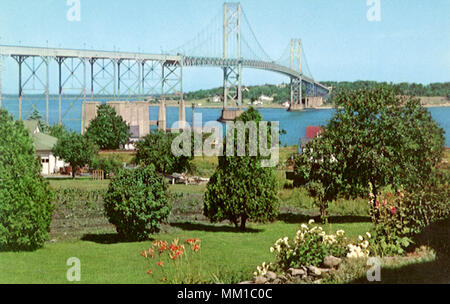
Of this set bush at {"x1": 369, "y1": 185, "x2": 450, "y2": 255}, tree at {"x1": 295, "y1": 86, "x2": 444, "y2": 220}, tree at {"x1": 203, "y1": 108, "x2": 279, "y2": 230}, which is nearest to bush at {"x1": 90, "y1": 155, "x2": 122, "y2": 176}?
tree at {"x1": 295, "y1": 86, "x2": 444, "y2": 220}

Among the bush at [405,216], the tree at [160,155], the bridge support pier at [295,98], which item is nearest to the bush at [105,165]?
the tree at [160,155]

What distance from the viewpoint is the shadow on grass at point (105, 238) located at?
1664 centimetres

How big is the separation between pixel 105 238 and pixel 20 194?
167 inches

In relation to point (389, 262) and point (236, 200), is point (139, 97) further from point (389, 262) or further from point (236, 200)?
point (389, 262)

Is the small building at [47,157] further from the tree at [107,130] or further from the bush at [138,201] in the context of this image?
the bush at [138,201]

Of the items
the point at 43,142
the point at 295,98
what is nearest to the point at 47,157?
the point at 43,142

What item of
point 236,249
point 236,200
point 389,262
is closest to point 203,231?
point 236,200

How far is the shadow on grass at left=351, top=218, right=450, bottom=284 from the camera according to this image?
33.7ft

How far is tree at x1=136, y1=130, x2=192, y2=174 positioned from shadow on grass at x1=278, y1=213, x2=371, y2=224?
916 cm

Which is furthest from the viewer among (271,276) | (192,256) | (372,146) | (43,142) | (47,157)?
(43,142)

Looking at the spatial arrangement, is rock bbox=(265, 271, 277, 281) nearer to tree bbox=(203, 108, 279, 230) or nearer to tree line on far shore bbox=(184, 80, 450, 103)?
tree bbox=(203, 108, 279, 230)

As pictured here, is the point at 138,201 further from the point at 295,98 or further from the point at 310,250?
the point at 295,98

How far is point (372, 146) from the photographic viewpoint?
20.3 meters

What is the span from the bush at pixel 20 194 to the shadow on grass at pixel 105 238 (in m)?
2.71
